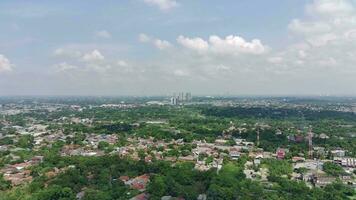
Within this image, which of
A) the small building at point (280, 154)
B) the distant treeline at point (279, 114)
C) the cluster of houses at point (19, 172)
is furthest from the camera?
the distant treeline at point (279, 114)

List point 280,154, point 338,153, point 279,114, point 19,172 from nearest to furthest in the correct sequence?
point 19,172 < point 280,154 < point 338,153 < point 279,114

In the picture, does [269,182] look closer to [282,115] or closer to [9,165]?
[9,165]

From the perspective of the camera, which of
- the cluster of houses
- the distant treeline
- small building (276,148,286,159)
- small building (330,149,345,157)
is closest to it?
the cluster of houses

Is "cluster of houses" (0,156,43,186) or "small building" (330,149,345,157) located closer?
"cluster of houses" (0,156,43,186)

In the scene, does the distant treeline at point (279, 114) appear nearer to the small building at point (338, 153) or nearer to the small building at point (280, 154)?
the small building at point (338, 153)

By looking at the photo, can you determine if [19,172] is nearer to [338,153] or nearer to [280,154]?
[280,154]

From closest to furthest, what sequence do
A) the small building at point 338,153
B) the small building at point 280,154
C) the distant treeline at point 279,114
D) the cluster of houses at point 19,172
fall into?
the cluster of houses at point 19,172 → the small building at point 280,154 → the small building at point 338,153 → the distant treeline at point 279,114

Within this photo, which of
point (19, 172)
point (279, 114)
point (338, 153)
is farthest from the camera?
point (279, 114)

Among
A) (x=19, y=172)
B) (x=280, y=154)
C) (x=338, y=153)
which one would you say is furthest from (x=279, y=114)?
(x=19, y=172)

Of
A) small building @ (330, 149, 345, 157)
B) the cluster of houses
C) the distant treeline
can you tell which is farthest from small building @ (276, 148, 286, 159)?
the distant treeline

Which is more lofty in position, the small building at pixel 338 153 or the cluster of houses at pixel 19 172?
the small building at pixel 338 153

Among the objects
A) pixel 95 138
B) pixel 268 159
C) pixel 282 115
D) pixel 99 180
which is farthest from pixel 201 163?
pixel 282 115

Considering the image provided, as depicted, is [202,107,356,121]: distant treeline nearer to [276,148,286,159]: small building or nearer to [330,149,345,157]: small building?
[330,149,345,157]: small building

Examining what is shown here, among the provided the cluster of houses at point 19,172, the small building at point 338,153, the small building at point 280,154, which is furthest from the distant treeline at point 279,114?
the cluster of houses at point 19,172
